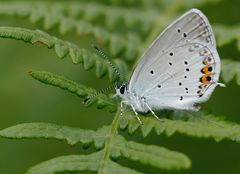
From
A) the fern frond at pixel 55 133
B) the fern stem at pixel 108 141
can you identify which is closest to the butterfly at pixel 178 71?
the fern stem at pixel 108 141

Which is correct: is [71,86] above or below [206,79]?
below

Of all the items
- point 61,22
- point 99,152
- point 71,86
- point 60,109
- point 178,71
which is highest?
point 61,22

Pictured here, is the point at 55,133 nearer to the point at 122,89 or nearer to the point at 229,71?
the point at 122,89

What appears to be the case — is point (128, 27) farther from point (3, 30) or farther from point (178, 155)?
point (178, 155)

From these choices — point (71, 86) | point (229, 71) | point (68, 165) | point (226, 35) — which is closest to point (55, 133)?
point (68, 165)

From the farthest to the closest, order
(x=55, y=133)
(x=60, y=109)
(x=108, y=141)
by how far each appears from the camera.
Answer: (x=60, y=109)
(x=108, y=141)
(x=55, y=133)

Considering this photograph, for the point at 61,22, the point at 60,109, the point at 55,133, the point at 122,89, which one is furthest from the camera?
the point at 60,109

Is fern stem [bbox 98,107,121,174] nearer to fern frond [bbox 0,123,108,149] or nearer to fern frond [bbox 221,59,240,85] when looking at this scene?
fern frond [bbox 0,123,108,149]

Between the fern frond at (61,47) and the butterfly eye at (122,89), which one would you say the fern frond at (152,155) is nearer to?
the fern frond at (61,47)
